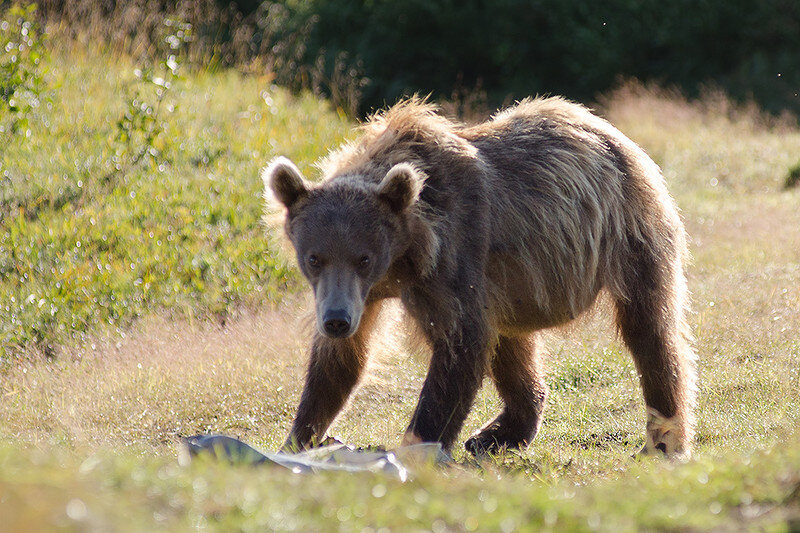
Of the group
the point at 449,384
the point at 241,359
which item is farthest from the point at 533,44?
the point at 449,384

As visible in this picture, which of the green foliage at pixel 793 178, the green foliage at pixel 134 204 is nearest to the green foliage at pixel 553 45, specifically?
the green foliage at pixel 134 204

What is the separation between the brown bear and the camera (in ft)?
17.8

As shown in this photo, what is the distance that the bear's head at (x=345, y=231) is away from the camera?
17.3 ft

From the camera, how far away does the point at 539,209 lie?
6.06 meters

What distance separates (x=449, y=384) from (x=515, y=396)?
57.6 inches

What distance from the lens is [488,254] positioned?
19.1 feet

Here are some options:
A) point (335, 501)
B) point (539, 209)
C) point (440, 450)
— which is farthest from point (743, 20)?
point (335, 501)

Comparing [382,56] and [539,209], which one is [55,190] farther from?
[382,56]

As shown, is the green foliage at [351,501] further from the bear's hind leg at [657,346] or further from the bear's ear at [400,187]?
the bear's hind leg at [657,346]

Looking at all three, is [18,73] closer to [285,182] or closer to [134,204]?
[134,204]

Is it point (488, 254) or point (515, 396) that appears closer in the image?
point (488, 254)

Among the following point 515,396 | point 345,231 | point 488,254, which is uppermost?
point 345,231

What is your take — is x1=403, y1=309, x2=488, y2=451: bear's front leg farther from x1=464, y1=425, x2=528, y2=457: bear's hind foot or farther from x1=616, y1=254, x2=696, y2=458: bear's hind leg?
x1=616, y1=254, x2=696, y2=458: bear's hind leg

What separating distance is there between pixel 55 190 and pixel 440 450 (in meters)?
7.27
